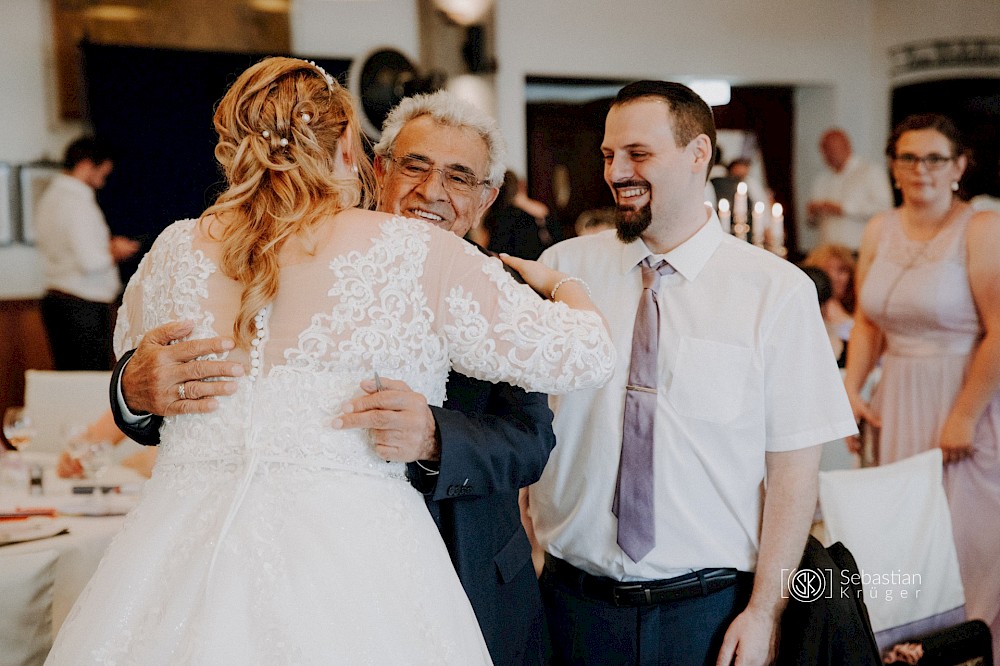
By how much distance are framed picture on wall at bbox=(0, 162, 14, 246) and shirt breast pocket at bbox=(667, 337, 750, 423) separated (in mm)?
6238

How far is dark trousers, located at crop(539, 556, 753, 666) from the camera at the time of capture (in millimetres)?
2033

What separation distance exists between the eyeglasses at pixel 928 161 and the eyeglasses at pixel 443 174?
1782 millimetres

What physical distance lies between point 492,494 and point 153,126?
6.02 metres

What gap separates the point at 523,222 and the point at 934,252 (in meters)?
2.62

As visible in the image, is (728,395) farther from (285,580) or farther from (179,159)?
(179,159)

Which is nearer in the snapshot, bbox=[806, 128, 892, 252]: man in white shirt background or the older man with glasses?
the older man with glasses

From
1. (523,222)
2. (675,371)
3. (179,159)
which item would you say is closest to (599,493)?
(675,371)

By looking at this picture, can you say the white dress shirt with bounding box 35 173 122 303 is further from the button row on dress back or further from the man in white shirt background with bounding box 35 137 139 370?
the button row on dress back

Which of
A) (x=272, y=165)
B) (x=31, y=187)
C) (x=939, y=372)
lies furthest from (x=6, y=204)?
(x=272, y=165)

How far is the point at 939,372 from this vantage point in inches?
131

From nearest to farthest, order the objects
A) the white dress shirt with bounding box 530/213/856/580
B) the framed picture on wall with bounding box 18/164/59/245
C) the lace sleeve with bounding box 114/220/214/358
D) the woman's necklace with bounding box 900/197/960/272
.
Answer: the lace sleeve with bounding box 114/220/214/358 → the white dress shirt with bounding box 530/213/856/580 → the woman's necklace with bounding box 900/197/960/272 → the framed picture on wall with bounding box 18/164/59/245

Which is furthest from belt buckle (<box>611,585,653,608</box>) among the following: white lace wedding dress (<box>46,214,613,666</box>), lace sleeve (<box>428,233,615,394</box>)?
lace sleeve (<box>428,233,615,394</box>)

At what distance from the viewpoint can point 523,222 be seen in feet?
18.3

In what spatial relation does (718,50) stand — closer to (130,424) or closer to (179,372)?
(130,424)
